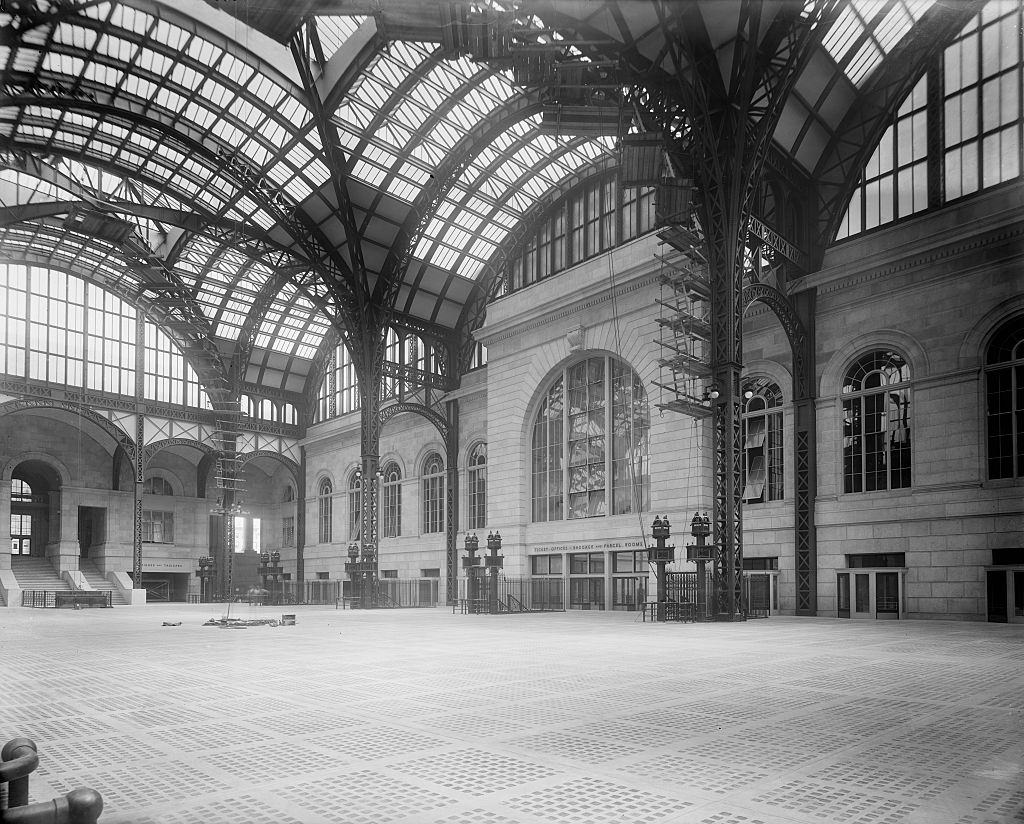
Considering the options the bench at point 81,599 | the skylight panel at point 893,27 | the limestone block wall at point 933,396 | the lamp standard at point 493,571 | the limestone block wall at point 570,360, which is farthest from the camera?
the bench at point 81,599

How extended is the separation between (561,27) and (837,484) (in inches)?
676

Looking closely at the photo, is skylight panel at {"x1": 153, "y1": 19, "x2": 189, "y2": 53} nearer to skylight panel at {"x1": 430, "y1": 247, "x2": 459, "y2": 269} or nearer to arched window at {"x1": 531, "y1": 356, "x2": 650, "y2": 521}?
skylight panel at {"x1": 430, "y1": 247, "x2": 459, "y2": 269}

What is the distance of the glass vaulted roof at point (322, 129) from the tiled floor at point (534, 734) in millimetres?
18863

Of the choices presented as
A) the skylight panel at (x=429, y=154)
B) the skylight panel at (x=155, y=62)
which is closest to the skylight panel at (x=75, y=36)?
the skylight panel at (x=155, y=62)

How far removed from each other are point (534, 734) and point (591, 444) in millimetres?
30054

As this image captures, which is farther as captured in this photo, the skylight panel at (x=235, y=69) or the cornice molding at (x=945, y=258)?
the skylight panel at (x=235, y=69)

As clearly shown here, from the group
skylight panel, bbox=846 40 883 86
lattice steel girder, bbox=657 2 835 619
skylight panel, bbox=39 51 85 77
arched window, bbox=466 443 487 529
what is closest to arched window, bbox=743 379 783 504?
lattice steel girder, bbox=657 2 835 619

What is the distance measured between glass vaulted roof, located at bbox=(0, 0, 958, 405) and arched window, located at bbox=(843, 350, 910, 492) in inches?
322

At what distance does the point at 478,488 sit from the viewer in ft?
155

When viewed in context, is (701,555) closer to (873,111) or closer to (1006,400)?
(1006,400)

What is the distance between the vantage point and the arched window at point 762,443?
30500mm

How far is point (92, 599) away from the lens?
46.6 metres

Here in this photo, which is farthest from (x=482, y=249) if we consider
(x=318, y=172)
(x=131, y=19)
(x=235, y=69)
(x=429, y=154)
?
(x=131, y=19)

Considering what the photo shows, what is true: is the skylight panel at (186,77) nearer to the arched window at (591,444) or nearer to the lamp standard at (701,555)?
the arched window at (591,444)
